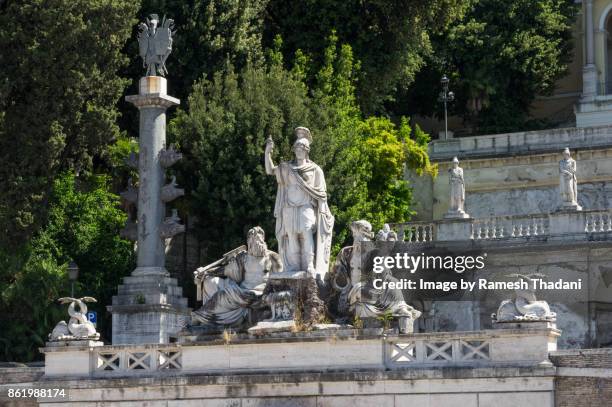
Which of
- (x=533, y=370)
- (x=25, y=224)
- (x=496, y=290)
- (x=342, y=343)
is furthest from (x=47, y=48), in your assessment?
(x=533, y=370)

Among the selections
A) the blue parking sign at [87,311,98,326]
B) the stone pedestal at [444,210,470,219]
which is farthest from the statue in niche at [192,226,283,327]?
the stone pedestal at [444,210,470,219]

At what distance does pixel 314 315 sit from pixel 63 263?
13.9 m

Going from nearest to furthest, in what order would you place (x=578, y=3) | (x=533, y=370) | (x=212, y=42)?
(x=533, y=370) → (x=212, y=42) → (x=578, y=3)

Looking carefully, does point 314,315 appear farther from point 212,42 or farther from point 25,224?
point 212,42

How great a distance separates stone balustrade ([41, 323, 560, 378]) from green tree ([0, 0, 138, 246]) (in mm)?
11227

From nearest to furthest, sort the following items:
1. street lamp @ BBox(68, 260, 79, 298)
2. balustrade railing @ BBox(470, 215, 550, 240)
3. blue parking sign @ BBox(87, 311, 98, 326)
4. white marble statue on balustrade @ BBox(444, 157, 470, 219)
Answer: blue parking sign @ BBox(87, 311, 98, 326) → street lamp @ BBox(68, 260, 79, 298) → balustrade railing @ BBox(470, 215, 550, 240) → white marble statue on balustrade @ BBox(444, 157, 470, 219)

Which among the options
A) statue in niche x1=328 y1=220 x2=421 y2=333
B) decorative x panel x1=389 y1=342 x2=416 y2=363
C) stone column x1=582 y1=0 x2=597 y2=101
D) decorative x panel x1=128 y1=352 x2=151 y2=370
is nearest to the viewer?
decorative x panel x1=389 y1=342 x2=416 y2=363

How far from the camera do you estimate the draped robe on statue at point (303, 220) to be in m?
32.7

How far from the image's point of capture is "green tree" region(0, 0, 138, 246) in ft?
143

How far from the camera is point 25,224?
43.5 metres

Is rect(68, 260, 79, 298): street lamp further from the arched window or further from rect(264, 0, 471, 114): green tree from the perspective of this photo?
the arched window

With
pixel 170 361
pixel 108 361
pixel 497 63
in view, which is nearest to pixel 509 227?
pixel 170 361

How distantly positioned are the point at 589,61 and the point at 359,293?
32431 mm

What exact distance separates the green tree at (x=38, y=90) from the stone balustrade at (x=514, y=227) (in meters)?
8.90
